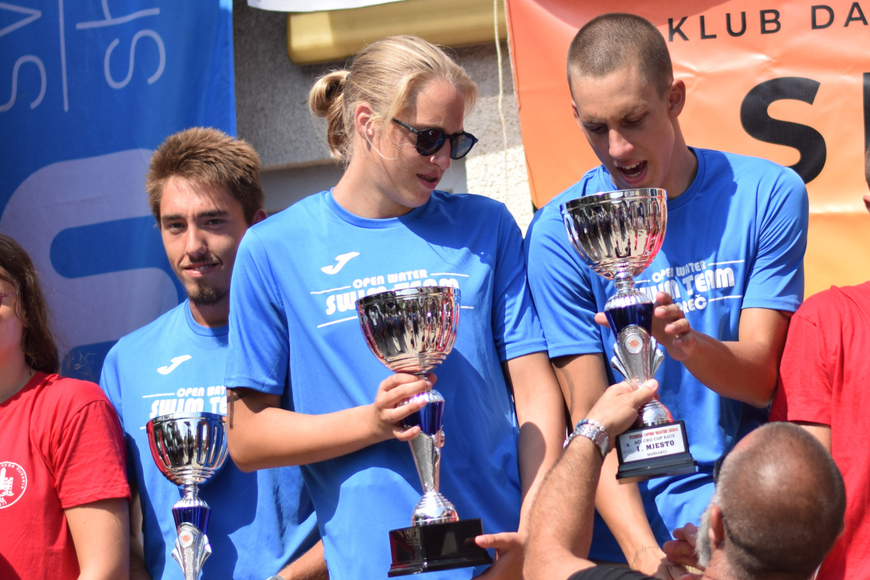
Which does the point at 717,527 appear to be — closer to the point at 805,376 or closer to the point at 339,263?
the point at 805,376

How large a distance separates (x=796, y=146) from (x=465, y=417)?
210 centimetres

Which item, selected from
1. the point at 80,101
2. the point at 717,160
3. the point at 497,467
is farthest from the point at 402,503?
the point at 80,101

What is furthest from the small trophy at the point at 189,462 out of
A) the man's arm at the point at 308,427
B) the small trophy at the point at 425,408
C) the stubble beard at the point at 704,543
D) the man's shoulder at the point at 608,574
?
the stubble beard at the point at 704,543

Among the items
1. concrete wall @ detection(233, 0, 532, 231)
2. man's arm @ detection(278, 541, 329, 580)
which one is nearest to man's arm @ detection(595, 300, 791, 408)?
man's arm @ detection(278, 541, 329, 580)

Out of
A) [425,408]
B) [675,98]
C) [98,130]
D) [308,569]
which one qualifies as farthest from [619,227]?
[98,130]

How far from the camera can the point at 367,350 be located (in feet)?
8.77

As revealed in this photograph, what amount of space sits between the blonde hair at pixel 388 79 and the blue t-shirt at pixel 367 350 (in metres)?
0.30

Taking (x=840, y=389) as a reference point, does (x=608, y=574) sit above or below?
below

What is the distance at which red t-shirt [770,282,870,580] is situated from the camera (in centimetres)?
230

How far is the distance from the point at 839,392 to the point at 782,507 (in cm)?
81

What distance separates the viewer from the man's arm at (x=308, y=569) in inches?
115

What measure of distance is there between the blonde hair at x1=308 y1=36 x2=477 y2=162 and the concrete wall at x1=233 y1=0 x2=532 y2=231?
5.99 feet

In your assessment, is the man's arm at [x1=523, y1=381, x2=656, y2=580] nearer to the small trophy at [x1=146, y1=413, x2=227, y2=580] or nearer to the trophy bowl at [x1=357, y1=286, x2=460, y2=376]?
the trophy bowl at [x1=357, y1=286, x2=460, y2=376]

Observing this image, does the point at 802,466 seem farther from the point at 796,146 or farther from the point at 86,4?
the point at 86,4
